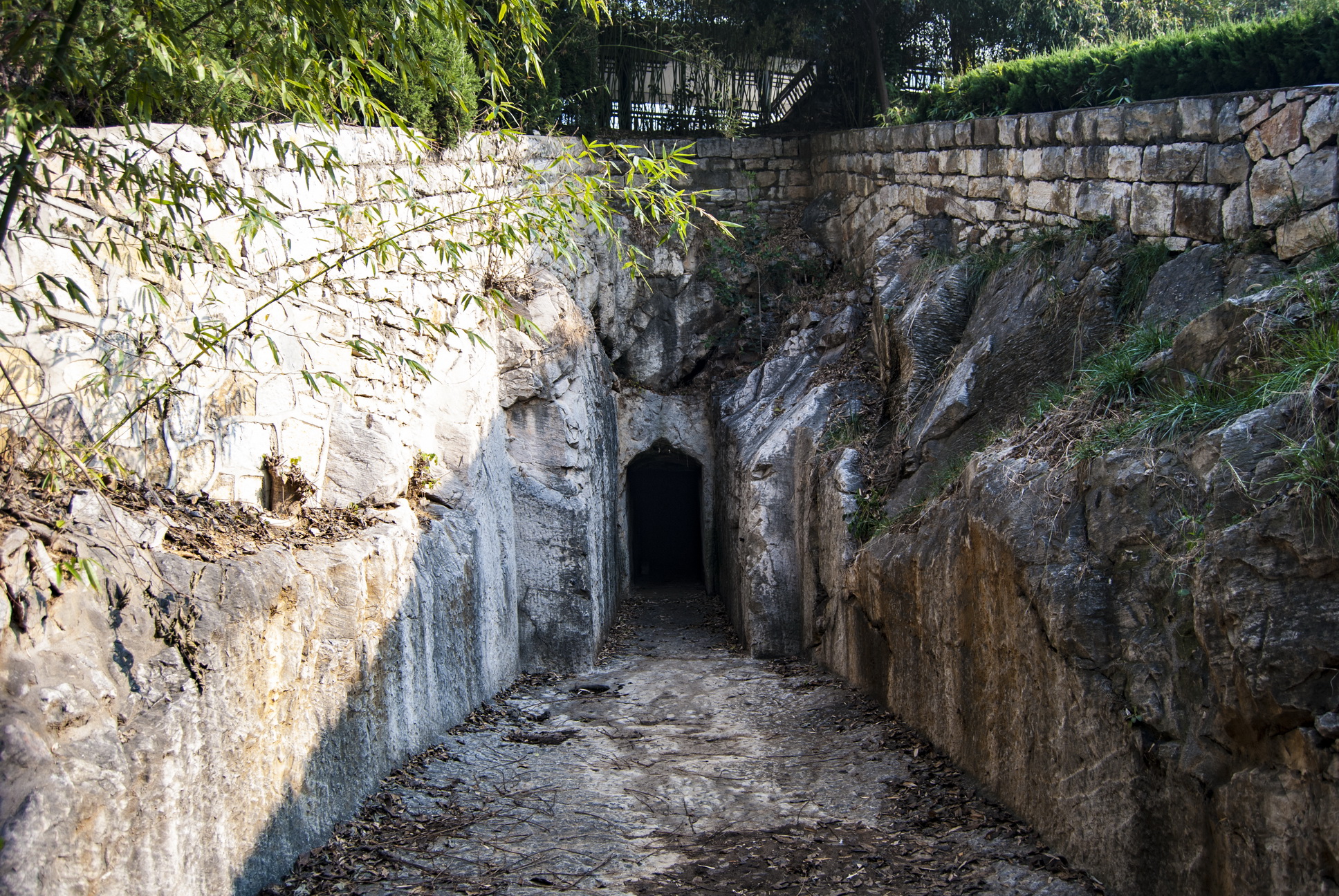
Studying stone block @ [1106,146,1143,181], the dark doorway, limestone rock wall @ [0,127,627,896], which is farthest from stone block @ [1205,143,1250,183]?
the dark doorway

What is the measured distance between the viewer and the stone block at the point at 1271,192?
4.24 meters

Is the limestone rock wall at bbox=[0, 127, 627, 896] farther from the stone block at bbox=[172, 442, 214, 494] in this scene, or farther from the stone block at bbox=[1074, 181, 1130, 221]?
the stone block at bbox=[1074, 181, 1130, 221]

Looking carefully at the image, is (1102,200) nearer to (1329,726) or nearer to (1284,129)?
(1284,129)

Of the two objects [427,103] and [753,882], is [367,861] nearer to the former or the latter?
[753,882]

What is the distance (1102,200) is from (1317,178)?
152 centimetres

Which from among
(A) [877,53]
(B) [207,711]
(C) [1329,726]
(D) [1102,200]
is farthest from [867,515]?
(A) [877,53]

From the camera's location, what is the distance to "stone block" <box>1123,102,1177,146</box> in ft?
16.4

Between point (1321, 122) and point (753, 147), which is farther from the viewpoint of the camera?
point (753, 147)

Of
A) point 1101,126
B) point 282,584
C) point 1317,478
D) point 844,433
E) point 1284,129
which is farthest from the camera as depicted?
point 844,433

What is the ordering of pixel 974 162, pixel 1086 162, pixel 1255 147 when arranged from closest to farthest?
pixel 1255 147, pixel 1086 162, pixel 974 162

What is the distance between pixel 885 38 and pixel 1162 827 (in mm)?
8821

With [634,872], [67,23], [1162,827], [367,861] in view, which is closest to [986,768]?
[1162,827]

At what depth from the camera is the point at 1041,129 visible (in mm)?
6148

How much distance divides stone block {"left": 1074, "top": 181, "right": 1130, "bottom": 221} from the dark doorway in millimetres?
7497
